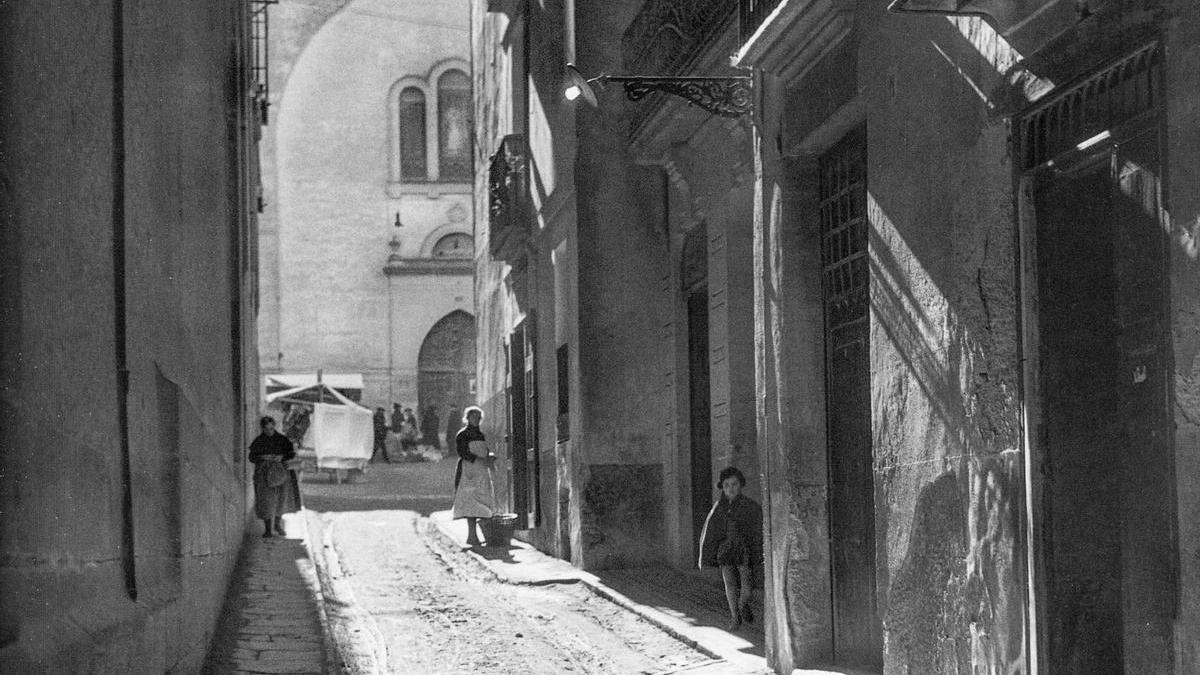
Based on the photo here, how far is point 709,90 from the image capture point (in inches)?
471

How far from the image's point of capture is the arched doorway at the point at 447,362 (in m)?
44.2

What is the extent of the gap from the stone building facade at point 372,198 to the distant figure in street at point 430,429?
1.96 metres

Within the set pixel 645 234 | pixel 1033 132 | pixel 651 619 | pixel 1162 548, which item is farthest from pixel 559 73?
pixel 1162 548

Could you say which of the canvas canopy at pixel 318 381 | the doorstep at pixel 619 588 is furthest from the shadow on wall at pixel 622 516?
the canvas canopy at pixel 318 381

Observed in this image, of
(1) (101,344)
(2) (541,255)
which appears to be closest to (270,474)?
(2) (541,255)

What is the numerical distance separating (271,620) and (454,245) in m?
33.2

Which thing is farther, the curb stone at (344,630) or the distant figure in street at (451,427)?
the distant figure in street at (451,427)

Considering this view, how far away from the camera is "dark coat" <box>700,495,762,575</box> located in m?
11.3

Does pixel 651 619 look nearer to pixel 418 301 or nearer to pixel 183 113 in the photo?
pixel 183 113

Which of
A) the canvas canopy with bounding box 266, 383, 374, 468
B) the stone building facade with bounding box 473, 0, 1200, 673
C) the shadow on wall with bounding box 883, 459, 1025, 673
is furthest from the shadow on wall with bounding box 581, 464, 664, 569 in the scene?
the canvas canopy with bounding box 266, 383, 374, 468

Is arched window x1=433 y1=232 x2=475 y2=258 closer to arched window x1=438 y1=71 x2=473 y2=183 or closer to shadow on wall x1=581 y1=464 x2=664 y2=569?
arched window x1=438 y1=71 x2=473 y2=183

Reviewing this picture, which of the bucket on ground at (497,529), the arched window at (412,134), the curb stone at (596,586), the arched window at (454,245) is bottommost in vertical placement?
the curb stone at (596,586)

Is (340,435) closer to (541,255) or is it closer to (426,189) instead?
(426,189)

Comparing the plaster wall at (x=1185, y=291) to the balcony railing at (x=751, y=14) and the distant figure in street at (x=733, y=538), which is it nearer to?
the balcony railing at (x=751, y=14)
